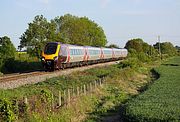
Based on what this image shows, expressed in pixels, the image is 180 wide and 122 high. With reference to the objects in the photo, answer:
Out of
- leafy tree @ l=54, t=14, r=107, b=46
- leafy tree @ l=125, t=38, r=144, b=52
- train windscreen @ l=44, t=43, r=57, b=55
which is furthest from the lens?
leafy tree @ l=125, t=38, r=144, b=52

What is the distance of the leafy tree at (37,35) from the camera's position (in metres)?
62.3

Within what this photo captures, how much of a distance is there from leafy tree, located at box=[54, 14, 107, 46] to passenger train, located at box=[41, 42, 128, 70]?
3322 centimetres

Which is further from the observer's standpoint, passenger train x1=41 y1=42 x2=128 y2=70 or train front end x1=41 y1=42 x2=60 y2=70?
passenger train x1=41 y1=42 x2=128 y2=70

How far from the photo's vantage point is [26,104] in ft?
A: 48.9

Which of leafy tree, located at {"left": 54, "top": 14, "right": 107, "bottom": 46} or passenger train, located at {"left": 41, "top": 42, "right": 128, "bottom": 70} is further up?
leafy tree, located at {"left": 54, "top": 14, "right": 107, "bottom": 46}

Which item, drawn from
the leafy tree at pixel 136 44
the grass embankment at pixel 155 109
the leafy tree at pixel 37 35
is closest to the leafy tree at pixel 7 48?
the leafy tree at pixel 37 35

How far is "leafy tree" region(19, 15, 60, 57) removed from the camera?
204ft

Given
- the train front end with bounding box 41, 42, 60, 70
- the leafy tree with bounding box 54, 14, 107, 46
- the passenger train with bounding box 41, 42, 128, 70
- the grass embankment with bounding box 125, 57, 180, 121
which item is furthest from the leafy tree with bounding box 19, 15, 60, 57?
the grass embankment with bounding box 125, 57, 180, 121

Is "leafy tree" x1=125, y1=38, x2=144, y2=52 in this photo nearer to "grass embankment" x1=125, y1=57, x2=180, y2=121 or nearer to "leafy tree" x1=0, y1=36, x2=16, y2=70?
"leafy tree" x1=0, y1=36, x2=16, y2=70

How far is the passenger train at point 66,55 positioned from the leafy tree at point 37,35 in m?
9.62

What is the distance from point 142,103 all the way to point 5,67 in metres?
33.1

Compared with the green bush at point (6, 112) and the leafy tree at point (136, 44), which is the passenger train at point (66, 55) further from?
the leafy tree at point (136, 44)

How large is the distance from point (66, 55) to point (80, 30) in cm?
5982

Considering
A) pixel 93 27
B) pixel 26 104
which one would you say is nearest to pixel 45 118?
pixel 26 104
